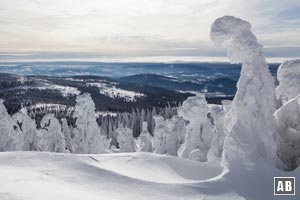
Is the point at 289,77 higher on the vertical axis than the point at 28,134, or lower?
higher

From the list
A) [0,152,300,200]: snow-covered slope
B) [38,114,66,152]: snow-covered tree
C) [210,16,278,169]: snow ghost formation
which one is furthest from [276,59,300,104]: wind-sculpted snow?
[38,114,66,152]: snow-covered tree

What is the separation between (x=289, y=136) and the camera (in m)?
19.3

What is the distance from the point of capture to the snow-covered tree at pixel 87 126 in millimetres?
51750

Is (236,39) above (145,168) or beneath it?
above

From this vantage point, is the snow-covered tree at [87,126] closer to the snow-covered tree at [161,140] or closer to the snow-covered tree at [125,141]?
the snow-covered tree at [125,141]

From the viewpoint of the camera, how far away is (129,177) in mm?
15828

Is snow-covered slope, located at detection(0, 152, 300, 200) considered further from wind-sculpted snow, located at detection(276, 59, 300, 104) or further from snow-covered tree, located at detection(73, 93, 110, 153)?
snow-covered tree, located at detection(73, 93, 110, 153)

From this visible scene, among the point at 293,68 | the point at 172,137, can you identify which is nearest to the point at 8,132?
the point at 172,137

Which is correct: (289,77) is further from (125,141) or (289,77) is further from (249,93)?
(125,141)

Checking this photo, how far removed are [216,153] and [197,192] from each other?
11.1 m

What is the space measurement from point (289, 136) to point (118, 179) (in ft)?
33.5

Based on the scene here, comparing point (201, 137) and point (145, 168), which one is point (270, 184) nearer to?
point (145, 168)

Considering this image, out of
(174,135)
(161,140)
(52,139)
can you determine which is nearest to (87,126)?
(52,139)

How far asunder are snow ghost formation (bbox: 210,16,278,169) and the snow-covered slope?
1914mm
